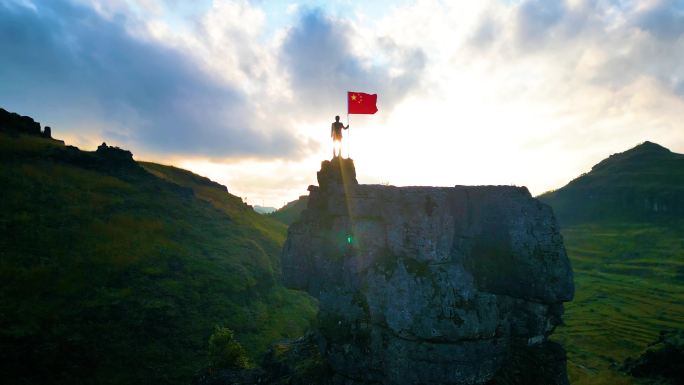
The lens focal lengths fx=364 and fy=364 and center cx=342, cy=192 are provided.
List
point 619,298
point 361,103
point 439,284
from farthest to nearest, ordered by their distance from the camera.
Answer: point 619,298
point 361,103
point 439,284

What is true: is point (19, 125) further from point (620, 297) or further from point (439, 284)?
point (620, 297)

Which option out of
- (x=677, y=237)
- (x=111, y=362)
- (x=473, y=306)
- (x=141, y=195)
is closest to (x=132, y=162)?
(x=141, y=195)

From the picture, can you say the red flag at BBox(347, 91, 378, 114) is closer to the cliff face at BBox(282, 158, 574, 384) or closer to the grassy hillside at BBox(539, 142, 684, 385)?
the cliff face at BBox(282, 158, 574, 384)

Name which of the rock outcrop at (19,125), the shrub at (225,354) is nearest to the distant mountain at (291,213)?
the rock outcrop at (19,125)

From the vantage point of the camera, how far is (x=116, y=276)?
66375mm

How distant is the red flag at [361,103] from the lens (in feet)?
120

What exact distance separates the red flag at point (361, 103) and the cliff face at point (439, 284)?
7.27m

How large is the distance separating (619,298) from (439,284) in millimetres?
132857

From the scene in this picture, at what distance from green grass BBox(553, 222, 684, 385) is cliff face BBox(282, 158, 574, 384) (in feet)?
126

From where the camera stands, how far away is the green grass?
8056 centimetres

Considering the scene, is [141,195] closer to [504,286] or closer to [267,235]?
Result: [267,235]

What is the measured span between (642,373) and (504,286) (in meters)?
41.6

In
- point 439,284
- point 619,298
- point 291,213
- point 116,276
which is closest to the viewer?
point 439,284

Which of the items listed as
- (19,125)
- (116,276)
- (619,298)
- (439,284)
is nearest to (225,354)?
(439,284)
